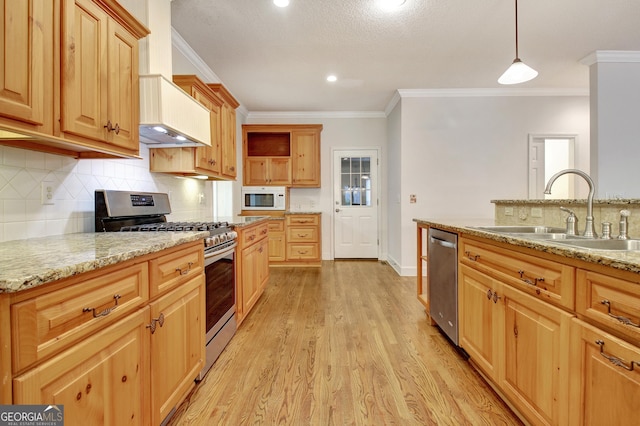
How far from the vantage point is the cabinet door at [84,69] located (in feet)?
4.03

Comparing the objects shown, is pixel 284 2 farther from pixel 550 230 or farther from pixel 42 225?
pixel 550 230

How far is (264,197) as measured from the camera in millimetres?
5148

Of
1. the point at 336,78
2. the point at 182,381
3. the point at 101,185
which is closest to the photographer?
the point at 182,381

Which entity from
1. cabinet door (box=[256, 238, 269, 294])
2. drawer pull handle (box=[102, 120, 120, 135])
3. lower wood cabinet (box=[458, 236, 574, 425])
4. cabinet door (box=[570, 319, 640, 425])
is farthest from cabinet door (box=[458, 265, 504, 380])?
drawer pull handle (box=[102, 120, 120, 135])

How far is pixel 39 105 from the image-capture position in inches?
44.2

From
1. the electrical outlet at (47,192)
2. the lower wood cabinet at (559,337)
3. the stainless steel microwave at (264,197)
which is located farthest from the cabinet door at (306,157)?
the electrical outlet at (47,192)

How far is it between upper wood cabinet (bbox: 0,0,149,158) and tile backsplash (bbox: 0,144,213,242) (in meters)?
0.09

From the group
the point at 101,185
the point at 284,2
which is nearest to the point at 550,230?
the point at 284,2

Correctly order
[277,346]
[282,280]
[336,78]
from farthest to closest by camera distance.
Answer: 1. [282,280]
2. [336,78]
3. [277,346]

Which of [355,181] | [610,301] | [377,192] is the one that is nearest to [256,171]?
[355,181]

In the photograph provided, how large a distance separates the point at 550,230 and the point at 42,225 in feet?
9.75

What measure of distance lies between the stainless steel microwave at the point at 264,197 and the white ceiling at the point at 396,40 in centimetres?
160

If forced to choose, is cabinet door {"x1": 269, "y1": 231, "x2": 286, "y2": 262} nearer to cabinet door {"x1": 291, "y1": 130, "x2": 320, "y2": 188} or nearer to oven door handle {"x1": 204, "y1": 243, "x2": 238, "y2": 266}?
cabinet door {"x1": 291, "y1": 130, "x2": 320, "y2": 188}

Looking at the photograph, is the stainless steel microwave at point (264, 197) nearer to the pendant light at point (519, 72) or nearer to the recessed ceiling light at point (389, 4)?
the recessed ceiling light at point (389, 4)
